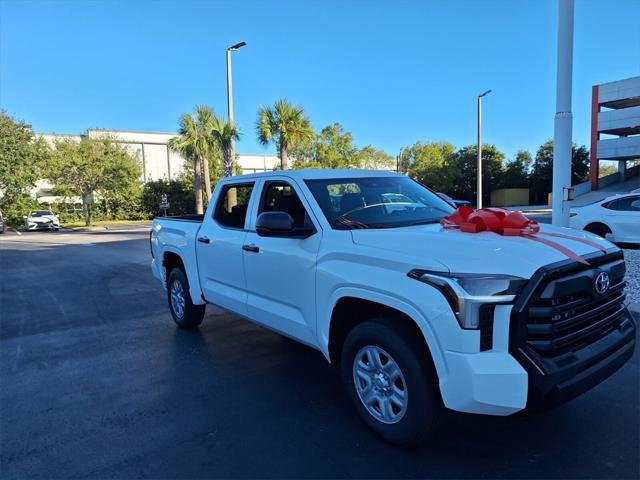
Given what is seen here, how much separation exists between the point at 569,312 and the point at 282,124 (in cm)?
2382

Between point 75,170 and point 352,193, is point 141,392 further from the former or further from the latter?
point 75,170

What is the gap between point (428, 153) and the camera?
5072 cm

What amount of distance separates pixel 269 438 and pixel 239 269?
171 cm

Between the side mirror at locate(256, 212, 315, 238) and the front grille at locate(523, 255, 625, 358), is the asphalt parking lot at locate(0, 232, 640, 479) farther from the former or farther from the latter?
the side mirror at locate(256, 212, 315, 238)

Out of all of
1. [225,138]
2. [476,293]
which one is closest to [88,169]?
[225,138]

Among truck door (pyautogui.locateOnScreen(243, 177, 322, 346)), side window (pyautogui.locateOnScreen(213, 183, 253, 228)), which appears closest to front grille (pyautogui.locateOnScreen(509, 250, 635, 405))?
truck door (pyautogui.locateOnScreen(243, 177, 322, 346))

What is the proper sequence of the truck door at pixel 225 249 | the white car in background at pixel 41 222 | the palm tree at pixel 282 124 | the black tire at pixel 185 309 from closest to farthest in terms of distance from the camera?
the truck door at pixel 225 249
the black tire at pixel 185 309
the palm tree at pixel 282 124
the white car in background at pixel 41 222

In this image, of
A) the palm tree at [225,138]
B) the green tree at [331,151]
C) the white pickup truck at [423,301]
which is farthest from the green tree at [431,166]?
the white pickup truck at [423,301]

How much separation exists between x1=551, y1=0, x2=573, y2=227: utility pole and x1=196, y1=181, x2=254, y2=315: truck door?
5806mm

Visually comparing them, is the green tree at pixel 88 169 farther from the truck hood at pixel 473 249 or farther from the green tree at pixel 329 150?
the truck hood at pixel 473 249

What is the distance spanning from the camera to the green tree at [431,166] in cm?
5047

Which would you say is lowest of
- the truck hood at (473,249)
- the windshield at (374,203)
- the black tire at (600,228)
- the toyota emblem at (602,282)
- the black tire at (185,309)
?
the black tire at (185,309)

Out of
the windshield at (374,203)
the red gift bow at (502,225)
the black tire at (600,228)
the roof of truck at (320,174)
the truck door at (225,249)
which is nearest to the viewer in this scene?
the red gift bow at (502,225)

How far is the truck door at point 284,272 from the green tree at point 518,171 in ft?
180
